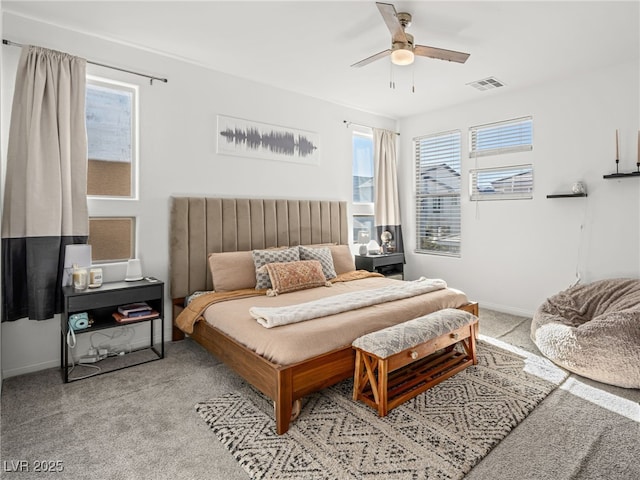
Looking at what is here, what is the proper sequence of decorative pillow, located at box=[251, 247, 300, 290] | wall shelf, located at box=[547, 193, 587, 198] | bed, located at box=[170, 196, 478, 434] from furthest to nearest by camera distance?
wall shelf, located at box=[547, 193, 587, 198] < decorative pillow, located at box=[251, 247, 300, 290] < bed, located at box=[170, 196, 478, 434]

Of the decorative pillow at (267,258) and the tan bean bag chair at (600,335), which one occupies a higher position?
the decorative pillow at (267,258)

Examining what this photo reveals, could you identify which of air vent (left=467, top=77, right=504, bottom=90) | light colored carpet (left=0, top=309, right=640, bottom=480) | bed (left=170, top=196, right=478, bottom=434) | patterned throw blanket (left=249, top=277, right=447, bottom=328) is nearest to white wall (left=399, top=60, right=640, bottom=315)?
air vent (left=467, top=77, right=504, bottom=90)

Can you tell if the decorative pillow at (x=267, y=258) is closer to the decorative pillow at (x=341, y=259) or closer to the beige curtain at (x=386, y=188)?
the decorative pillow at (x=341, y=259)

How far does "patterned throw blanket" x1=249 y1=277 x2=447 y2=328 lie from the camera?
2.52 meters

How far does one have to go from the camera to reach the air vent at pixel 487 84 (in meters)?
4.18

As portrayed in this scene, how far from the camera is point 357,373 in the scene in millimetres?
2475

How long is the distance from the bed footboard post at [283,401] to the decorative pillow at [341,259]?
7.60 ft

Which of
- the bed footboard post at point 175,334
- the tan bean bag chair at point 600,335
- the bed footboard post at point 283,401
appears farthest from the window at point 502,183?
the bed footboard post at point 175,334

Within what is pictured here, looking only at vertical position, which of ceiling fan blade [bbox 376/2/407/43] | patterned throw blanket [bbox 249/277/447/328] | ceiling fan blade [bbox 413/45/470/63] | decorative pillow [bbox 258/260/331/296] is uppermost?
ceiling fan blade [bbox 376/2/407/43]

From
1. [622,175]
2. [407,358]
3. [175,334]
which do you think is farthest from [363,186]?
[407,358]

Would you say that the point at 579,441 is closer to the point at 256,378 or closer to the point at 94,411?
the point at 256,378

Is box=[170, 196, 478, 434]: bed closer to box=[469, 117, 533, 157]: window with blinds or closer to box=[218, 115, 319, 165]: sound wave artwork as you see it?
box=[218, 115, 319, 165]: sound wave artwork

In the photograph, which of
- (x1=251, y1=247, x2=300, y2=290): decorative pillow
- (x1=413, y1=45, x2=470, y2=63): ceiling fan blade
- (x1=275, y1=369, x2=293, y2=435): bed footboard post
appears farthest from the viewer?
(x1=251, y1=247, x2=300, y2=290): decorative pillow

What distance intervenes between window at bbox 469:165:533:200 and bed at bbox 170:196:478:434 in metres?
1.81
